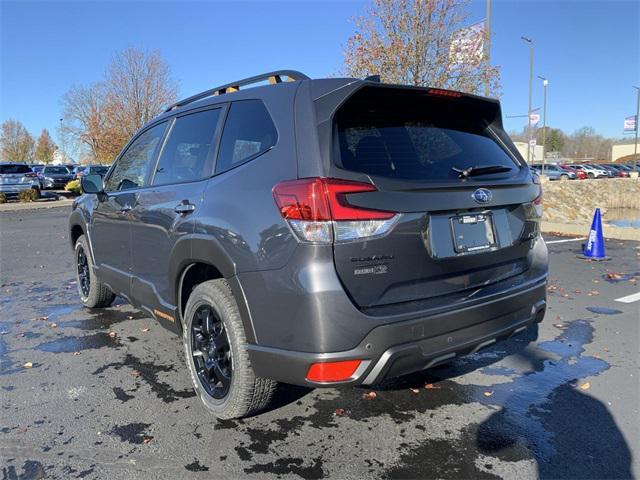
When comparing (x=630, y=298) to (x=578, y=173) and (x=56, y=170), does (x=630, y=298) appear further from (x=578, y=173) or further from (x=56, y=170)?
(x=578, y=173)

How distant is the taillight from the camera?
2.32 metres

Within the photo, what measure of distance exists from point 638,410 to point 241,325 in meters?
2.58

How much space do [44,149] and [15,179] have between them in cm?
6283

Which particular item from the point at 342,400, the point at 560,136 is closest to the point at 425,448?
the point at 342,400

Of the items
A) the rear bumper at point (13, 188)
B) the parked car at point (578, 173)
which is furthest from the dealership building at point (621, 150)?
the rear bumper at point (13, 188)

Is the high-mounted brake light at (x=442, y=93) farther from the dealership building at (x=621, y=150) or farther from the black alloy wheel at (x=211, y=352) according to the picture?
the dealership building at (x=621, y=150)

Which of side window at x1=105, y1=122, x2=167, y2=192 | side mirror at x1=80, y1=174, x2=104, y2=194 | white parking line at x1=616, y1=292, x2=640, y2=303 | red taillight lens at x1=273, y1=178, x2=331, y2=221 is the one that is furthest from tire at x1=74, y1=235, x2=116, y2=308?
white parking line at x1=616, y1=292, x2=640, y2=303

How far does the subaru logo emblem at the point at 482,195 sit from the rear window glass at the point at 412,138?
154 millimetres

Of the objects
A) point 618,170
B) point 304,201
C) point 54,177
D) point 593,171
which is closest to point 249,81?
point 304,201

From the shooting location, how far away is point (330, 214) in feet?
→ 7.59

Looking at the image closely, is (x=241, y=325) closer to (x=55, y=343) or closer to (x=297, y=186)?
(x=297, y=186)

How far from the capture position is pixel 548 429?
2.96 m

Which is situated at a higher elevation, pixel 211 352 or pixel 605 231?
pixel 211 352

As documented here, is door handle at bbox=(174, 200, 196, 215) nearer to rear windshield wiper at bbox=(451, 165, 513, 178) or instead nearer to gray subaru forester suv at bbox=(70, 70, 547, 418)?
gray subaru forester suv at bbox=(70, 70, 547, 418)
